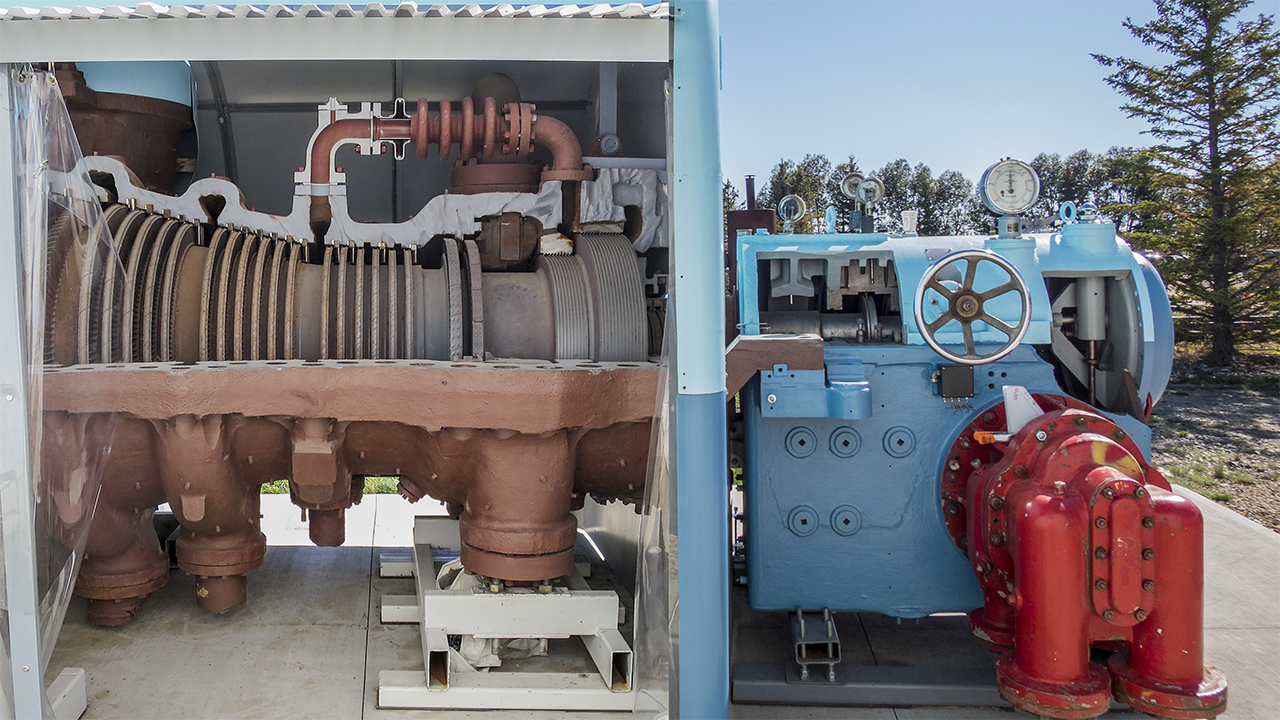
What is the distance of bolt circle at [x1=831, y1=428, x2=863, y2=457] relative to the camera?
398 centimetres

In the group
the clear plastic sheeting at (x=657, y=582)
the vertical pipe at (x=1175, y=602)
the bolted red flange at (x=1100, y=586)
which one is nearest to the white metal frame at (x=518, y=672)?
the clear plastic sheeting at (x=657, y=582)

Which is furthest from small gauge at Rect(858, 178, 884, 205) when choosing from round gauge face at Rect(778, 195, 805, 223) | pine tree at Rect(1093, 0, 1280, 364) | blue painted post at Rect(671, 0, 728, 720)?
pine tree at Rect(1093, 0, 1280, 364)

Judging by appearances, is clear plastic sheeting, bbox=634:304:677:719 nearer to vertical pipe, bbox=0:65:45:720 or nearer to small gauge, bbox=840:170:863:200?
small gauge, bbox=840:170:863:200

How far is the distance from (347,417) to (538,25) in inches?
67.5

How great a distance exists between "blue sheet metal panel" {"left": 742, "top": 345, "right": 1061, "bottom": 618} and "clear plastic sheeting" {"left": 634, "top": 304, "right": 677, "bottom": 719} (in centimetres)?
61

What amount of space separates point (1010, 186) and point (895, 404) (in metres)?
1.09

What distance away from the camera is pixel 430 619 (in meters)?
3.98

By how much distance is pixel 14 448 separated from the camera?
3.13 meters

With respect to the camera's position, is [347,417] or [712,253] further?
[347,417]

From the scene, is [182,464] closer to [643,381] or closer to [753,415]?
[643,381]

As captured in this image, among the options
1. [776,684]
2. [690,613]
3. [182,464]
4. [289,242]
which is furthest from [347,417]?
[776,684]

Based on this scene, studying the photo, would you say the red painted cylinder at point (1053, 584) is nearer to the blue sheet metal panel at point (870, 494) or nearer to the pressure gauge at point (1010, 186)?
the blue sheet metal panel at point (870, 494)

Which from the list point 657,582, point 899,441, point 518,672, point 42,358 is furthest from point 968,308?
point 42,358

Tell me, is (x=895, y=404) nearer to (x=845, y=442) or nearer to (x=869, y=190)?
(x=845, y=442)
